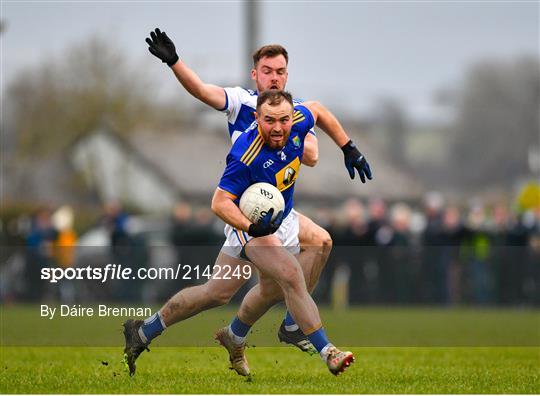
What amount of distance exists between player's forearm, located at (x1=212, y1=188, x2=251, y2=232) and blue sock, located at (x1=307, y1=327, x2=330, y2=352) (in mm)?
914

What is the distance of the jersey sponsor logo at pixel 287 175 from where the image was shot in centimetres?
937

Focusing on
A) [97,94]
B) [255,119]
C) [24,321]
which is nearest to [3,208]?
[97,94]

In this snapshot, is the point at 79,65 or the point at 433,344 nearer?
the point at 433,344

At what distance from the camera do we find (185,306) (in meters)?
9.72

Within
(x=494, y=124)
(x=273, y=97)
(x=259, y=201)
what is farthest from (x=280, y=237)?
(x=494, y=124)

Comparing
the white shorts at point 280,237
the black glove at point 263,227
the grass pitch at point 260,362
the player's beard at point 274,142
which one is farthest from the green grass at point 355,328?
the player's beard at point 274,142

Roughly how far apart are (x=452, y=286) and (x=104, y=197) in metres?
28.8

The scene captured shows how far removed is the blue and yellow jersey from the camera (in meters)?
9.16

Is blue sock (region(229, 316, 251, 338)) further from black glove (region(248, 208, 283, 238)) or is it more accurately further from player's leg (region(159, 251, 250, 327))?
black glove (region(248, 208, 283, 238))

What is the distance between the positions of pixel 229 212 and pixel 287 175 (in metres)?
0.57

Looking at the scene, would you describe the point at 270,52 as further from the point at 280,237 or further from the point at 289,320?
the point at 289,320

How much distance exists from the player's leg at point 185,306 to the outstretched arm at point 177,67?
1218mm

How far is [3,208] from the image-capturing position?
124 feet

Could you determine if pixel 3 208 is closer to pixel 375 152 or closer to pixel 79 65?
pixel 79 65
